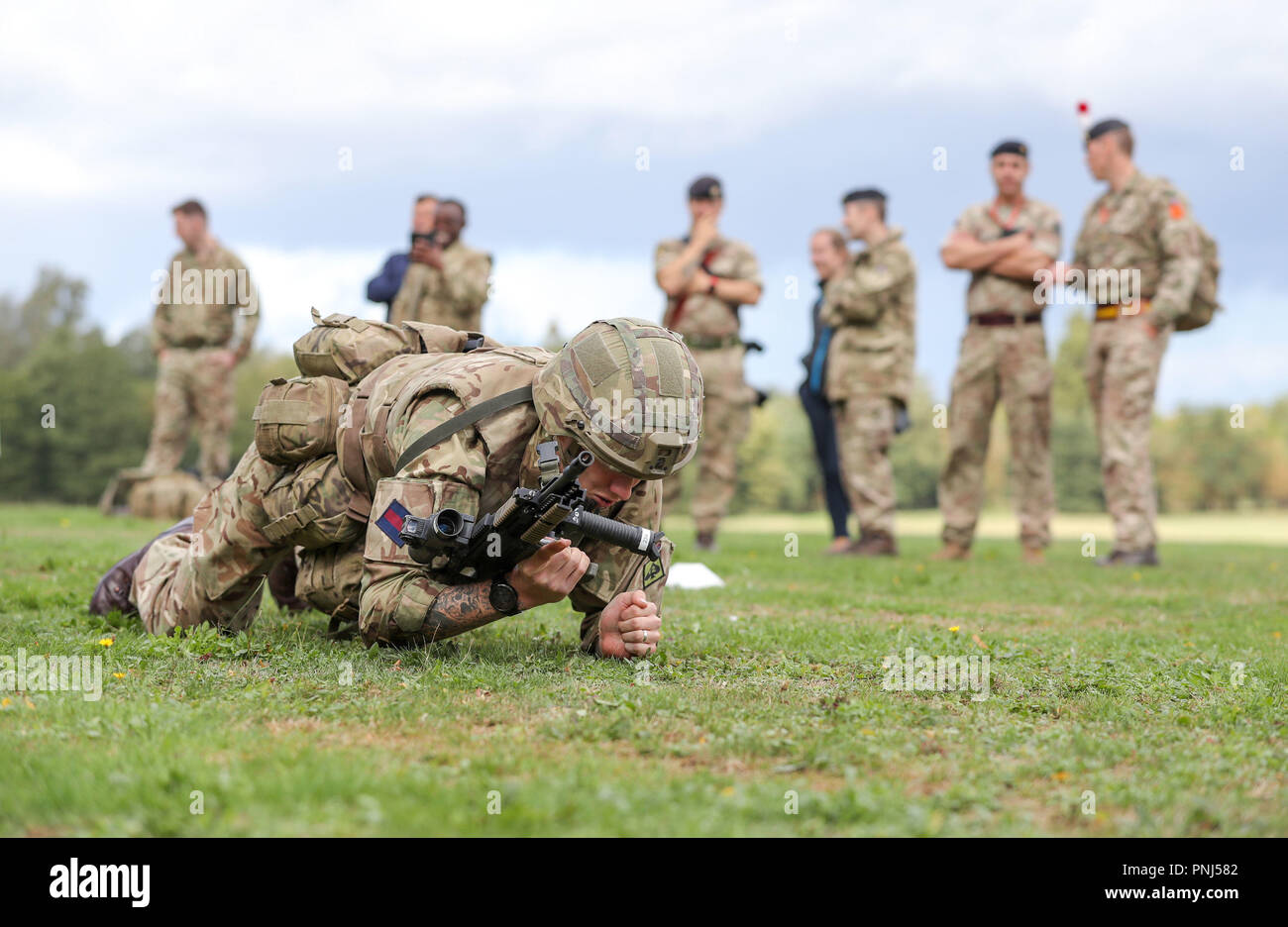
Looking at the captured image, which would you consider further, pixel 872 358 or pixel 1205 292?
pixel 872 358

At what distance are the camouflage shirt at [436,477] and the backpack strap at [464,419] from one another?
0.02 m

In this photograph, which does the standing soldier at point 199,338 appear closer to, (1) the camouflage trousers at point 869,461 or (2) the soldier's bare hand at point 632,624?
(1) the camouflage trousers at point 869,461

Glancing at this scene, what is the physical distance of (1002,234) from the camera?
12.5m

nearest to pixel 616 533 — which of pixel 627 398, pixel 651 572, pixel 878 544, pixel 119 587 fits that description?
pixel 627 398

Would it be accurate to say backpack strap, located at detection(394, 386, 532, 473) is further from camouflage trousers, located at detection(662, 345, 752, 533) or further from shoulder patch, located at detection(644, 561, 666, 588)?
camouflage trousers, located at detection(662, 345, 752, 533)

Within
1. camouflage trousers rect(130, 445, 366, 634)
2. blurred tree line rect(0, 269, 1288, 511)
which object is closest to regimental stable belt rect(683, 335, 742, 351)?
camouflage trousers rect(130, 445, 366, 634)

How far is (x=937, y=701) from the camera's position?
183 inches

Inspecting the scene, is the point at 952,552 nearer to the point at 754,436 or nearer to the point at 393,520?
the point at 393,520

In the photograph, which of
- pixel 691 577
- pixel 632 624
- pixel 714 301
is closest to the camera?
pixel 632 624

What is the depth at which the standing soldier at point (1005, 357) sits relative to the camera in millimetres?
12398

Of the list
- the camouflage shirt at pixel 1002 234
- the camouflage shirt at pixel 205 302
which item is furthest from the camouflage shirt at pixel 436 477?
the camouflage shirt at pixel 205 302

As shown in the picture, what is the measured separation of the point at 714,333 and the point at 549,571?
8.46 meters

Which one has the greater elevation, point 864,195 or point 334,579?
point 864,195
